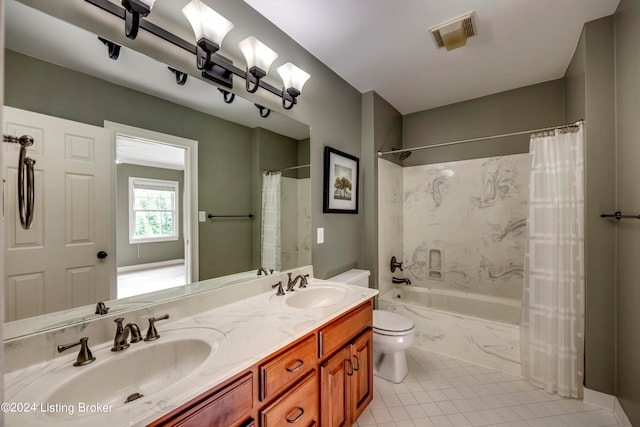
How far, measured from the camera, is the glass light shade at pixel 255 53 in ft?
4.67

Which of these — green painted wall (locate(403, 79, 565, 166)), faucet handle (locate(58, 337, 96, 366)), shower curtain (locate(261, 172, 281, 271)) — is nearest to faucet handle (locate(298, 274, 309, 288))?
shower curtain (locate(261, 172, 281, 271))

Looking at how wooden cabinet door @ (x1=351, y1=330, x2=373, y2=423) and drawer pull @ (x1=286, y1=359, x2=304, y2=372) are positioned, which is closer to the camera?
drawer pull @ (x1=286, y1=359, x2=304, y2=372)

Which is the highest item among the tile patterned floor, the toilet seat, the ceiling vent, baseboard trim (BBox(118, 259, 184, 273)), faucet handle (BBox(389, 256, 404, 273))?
the ceiling vent

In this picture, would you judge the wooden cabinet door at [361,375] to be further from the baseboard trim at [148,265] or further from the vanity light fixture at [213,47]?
the vanity light fixture at [213,47]

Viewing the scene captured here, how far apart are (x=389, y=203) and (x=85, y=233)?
2.51 m

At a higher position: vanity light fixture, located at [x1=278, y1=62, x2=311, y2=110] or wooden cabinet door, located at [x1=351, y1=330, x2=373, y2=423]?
vanity light fixture, located at [x1=278, y1=62, x2=311, y2=110]

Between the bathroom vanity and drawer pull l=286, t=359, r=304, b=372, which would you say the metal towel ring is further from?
drawer pull l=286, t=359, r=304, b=372

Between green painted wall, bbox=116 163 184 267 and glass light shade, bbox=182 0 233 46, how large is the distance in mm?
643

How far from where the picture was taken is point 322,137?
6.85 ft

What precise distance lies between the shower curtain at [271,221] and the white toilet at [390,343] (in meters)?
0.66

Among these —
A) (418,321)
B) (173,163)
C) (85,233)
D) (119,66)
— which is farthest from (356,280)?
(119,66)

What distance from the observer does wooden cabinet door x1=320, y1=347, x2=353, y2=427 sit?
1227 mm

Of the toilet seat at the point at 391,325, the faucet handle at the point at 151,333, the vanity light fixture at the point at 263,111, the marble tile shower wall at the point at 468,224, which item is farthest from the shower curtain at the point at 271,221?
the marble tile shower wall at the point at 468,224

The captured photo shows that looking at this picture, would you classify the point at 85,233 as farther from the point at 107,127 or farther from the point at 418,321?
the point at 418,321
